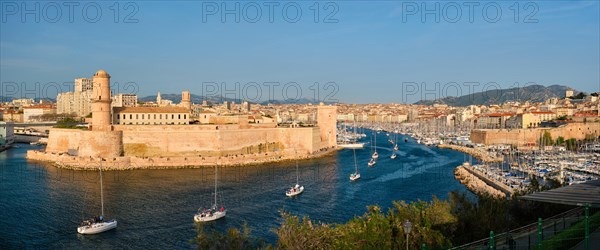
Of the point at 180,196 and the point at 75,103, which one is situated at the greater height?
the point at 75,103

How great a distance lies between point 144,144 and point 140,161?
159 centimetres

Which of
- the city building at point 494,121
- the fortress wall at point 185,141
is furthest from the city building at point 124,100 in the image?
the city building at point 494,121

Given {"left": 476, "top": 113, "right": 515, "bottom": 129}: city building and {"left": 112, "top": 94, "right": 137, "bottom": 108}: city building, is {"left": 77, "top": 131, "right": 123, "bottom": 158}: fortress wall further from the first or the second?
{"left": 476, "top": 113, "right": 515, "bottom": 129}: city building

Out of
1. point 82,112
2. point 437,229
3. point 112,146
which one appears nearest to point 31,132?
point 82,112

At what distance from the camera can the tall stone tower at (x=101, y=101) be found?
2398 centimetres

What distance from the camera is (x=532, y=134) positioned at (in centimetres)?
3697

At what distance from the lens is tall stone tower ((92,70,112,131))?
2398 centimetres

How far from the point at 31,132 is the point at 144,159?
88.7 ft

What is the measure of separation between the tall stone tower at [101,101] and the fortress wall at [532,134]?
2633 centimetres

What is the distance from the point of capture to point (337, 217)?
1359cm

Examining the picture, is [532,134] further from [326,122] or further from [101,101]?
[101,101]

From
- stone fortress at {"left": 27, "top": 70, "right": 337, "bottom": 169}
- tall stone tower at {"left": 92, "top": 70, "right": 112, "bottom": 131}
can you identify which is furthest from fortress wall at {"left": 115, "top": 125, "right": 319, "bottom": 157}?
tall stone tower at {"left": 92, "top": 70, "right": 112, "bottom": 131}

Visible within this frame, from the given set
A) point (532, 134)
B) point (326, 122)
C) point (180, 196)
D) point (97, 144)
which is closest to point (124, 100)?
point (326, 122)


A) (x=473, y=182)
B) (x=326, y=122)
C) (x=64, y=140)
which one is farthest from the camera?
(x=326, y=122)
